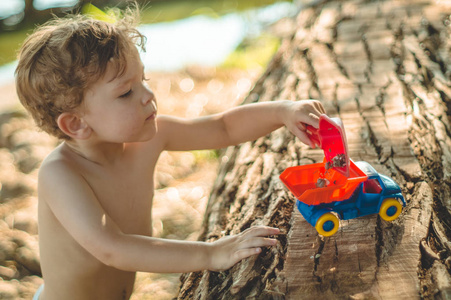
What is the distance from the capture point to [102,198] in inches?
79.3

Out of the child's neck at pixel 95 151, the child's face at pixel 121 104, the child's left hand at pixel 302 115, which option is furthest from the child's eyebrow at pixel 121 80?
the child's left hand at pixel 302 115

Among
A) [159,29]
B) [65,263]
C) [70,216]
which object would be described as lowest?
[159,29]

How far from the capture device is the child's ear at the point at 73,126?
190 centimetres

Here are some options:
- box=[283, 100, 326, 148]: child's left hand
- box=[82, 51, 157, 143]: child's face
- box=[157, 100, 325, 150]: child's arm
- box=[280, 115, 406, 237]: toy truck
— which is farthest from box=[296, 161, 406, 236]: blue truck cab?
box=[82, 51, 157, 143]: child's face

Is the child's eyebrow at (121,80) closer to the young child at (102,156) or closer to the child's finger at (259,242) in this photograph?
the young child at (102,156)

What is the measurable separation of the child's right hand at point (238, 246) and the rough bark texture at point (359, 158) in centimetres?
4

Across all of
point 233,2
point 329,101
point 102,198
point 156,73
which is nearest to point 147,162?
point 102,198

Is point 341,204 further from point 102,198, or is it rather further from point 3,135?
point 3,135

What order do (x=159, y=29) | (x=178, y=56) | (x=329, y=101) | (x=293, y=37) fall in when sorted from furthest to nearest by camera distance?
(x=159, y=29)
(x=178, y=56)
(x=293, y=37)
(x=329, y=101)

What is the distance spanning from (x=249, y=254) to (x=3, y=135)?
321 centimetres

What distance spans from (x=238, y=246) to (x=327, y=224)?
0.29 meters

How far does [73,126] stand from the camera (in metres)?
1.92

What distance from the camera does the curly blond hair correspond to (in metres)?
1.80

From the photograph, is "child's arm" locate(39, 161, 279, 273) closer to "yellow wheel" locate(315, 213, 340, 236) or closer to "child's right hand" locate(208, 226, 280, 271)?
"child's right hand" locate(208, 226, 280, 271)
